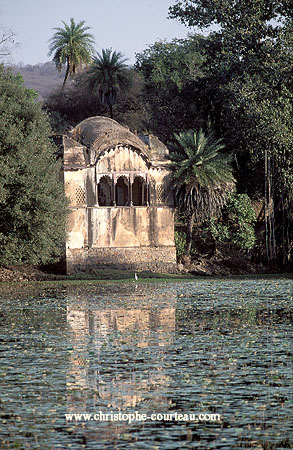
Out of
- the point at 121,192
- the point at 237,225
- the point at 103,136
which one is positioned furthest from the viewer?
the point at 121,192

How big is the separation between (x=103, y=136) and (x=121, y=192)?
4.84 metres

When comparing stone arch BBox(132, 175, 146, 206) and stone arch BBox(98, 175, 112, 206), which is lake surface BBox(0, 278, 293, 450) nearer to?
stone arch BBox(132, 175, 146, 206)

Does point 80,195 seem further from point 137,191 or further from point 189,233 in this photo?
point 189,233

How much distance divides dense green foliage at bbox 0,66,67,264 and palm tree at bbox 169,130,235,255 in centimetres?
752

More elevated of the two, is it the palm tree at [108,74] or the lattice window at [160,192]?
the palm tree at [108,74]

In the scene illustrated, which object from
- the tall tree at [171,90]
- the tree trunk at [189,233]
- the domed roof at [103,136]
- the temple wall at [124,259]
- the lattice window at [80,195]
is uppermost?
the tall tree at [171,90]

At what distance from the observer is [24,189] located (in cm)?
3155

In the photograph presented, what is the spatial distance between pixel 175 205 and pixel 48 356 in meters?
26.7

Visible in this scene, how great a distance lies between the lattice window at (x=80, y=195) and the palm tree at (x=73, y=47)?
26131 mm

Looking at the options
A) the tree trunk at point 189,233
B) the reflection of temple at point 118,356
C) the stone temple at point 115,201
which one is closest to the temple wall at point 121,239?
the stone temple at point 115,201

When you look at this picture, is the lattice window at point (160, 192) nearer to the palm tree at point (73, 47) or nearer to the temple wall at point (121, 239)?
the temple wall at point (121, 239)

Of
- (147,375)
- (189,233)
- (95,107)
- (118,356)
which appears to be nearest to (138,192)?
(189,233)

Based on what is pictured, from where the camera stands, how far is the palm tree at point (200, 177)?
3922cm

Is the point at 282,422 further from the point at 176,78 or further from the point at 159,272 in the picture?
the point at 176,78
